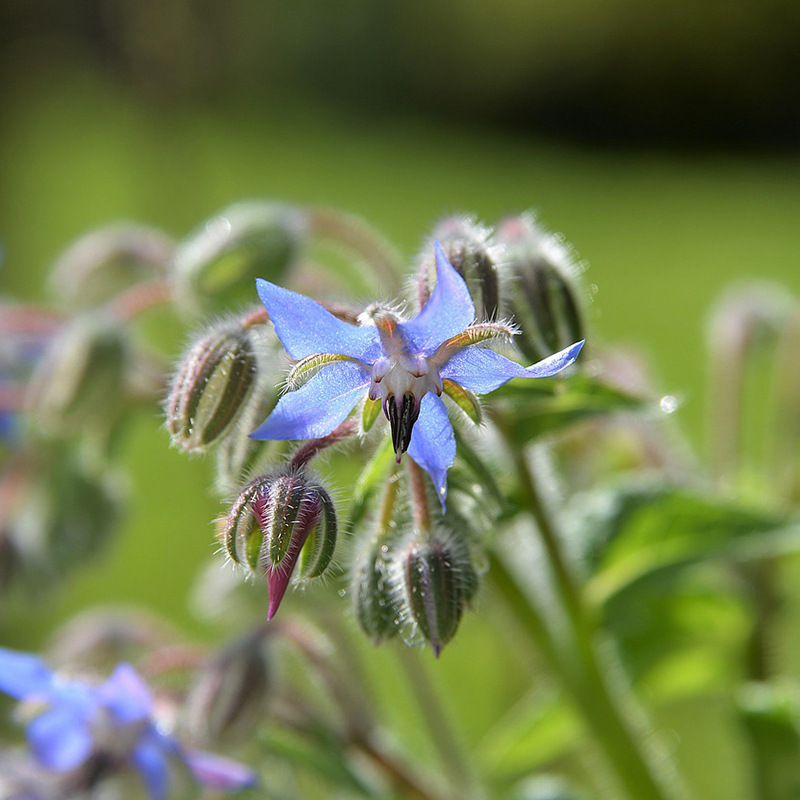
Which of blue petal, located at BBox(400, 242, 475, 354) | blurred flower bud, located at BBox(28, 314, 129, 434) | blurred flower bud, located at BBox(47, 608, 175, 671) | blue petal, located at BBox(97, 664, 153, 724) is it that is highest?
blurred flower bud, located at BBox(28, 314, 129, 434)

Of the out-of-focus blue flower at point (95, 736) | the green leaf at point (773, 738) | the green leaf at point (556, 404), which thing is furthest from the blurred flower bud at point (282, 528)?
the green leaf at point (773, 738)

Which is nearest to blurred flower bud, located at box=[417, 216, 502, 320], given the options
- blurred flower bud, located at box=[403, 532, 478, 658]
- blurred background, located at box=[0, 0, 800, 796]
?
blurred flower bud, located at box=[403, 532, 478, 658]

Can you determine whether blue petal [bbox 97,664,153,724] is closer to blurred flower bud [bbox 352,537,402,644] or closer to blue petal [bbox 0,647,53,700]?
blue petal [bbox 0,647,53,700]

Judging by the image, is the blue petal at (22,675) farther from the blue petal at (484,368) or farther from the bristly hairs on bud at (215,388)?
the blue petal at (484,368)

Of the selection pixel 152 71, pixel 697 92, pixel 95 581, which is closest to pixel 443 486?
pixel 152 71

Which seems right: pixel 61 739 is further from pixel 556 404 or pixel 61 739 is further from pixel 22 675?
pixel 556 404

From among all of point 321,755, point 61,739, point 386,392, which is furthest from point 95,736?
point 386,392
